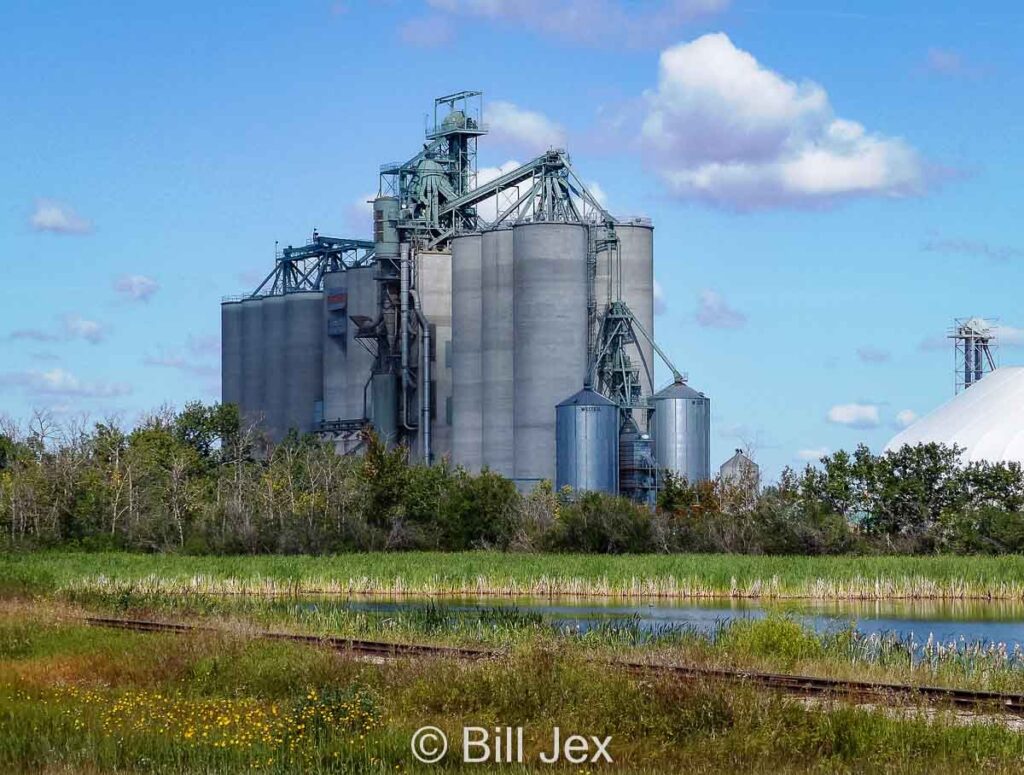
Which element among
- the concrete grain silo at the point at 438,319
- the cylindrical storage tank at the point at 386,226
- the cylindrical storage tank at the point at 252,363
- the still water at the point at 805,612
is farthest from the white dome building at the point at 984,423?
the still water at the point at 805,612

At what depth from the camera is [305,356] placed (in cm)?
11412

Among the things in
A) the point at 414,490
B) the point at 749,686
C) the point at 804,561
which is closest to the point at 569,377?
the point at 414,490

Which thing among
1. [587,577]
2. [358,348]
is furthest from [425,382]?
[587,577]

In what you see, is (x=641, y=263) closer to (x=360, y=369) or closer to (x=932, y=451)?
(x=360, y=369)

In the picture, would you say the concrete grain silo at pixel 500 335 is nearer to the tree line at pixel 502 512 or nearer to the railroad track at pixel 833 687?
the tree line at pixel 502 512

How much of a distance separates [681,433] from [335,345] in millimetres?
27036

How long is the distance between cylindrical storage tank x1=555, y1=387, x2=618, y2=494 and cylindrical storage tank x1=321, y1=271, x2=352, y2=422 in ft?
74.6

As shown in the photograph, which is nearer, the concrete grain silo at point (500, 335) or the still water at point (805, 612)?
the still water at point (805, 612)

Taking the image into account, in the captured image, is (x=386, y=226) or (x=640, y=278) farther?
(x=386, y=226)

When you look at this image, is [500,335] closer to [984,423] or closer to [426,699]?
[984,423]

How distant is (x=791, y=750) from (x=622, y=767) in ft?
6.42

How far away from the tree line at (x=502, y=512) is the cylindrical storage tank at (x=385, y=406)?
10.7 metres

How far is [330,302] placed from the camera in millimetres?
109062

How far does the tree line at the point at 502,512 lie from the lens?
68500mm
